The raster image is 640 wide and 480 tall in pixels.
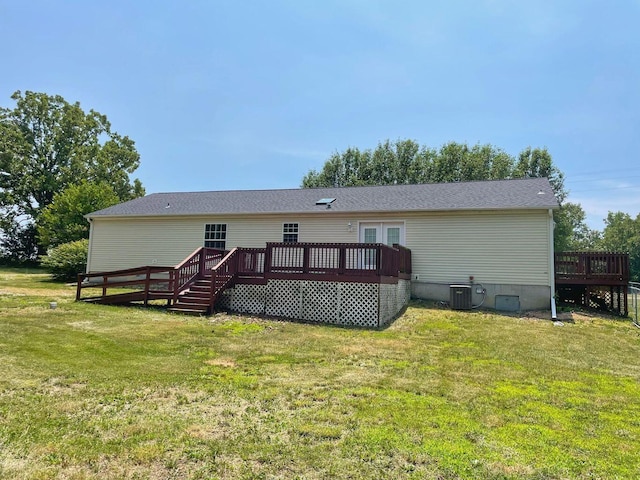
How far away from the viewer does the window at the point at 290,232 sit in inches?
602

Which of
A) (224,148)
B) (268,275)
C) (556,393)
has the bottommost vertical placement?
(556,393)

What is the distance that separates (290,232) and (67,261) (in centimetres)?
1106

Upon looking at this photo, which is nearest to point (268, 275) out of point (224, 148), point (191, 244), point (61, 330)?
point (61, 330)

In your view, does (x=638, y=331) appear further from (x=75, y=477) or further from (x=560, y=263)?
(x=75, y=477)

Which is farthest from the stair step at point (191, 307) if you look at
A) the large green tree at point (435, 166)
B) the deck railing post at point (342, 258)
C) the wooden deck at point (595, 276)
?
the large green tree at point (435, 166)

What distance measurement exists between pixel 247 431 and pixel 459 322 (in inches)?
310

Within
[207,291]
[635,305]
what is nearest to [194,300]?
[207,291]

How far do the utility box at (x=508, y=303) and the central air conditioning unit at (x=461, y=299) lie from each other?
1225mm

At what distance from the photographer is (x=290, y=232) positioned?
15328mm

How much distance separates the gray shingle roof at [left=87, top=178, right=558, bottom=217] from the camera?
13211mm

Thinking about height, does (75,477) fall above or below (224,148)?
below

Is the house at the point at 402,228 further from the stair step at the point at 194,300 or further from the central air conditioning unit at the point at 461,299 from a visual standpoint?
the stair step at the point at 194,300

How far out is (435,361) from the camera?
6.20m

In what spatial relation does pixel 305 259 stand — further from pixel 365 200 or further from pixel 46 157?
pixel 46 157
